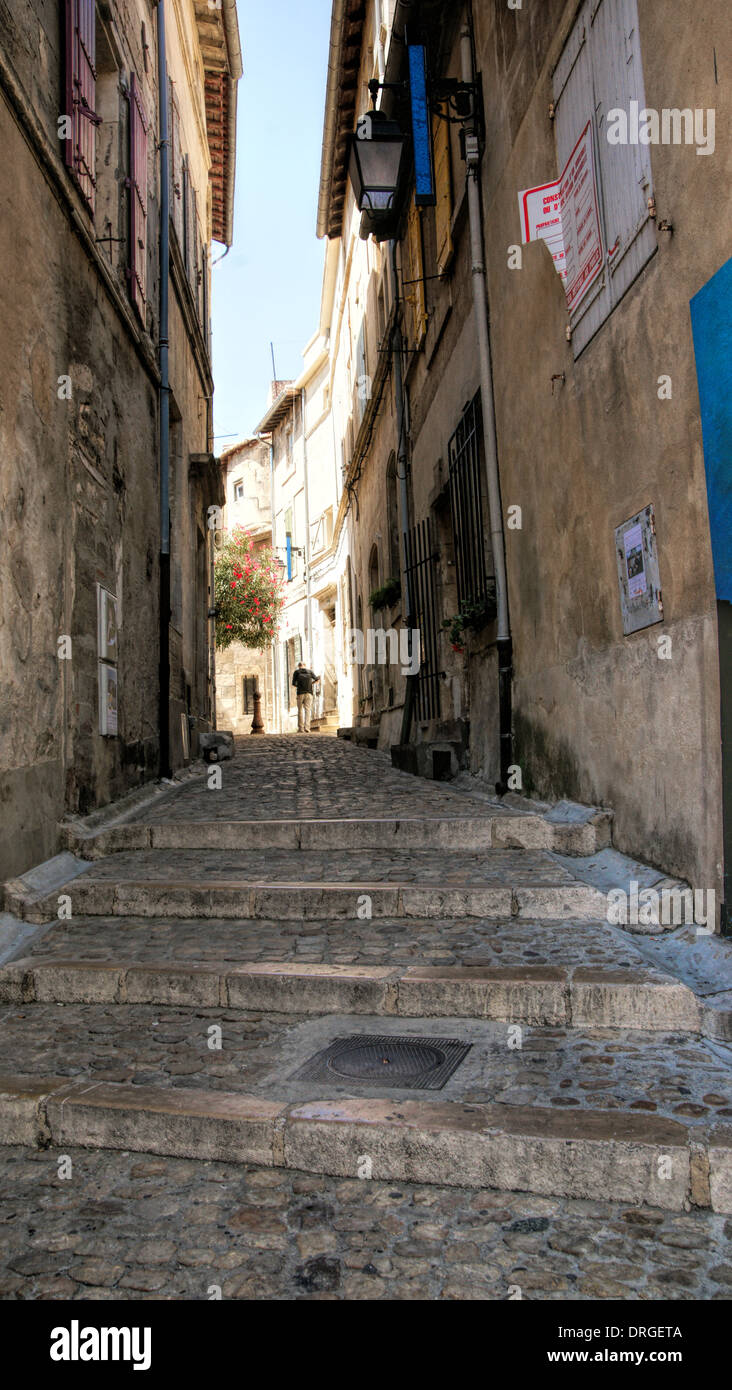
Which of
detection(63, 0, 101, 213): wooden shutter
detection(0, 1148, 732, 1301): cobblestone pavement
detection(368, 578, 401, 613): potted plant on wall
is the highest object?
detection(63, 0, 101, 213): wooden shutter

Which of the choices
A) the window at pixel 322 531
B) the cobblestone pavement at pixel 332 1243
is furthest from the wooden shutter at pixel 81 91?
the window at pixel 322 531

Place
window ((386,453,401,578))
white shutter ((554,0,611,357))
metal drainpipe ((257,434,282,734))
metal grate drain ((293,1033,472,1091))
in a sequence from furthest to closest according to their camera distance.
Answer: metal drainpipe ((257,434,282,734)) → window ((386,453,401,578)) → white shutter ((554,0,611,357)) → metal grate drain ((293,1033,472,1091))

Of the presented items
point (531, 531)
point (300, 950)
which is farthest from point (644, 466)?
point (300, 950)

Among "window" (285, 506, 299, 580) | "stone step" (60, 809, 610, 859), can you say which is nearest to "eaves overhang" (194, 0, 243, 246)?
"window" (285, 506, 299, 580)

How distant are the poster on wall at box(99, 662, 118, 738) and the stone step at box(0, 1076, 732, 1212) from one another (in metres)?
3.53

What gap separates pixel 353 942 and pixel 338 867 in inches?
42.5

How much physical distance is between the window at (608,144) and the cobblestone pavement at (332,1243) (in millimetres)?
3409

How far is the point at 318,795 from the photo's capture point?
755 cm

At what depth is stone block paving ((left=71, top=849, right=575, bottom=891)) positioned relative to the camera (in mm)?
4551

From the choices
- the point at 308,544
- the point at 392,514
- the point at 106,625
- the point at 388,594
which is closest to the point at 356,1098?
the point at 106,625

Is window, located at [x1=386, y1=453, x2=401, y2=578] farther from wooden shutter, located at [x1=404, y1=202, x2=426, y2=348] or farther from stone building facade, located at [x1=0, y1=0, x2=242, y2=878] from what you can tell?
stone building facade, located at [x1=0, y1=0, x2=242, y2=878]

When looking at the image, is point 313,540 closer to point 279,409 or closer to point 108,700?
point 279,409
